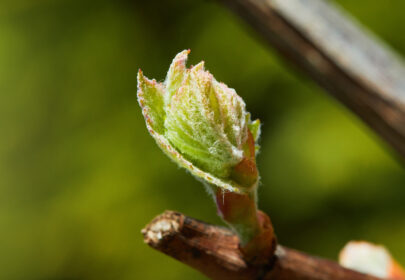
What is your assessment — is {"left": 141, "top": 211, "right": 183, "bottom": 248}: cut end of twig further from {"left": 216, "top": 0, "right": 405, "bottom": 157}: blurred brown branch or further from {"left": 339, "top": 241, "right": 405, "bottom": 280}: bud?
{"left": 216, "top": 0, "right": 405, "bottom": 157}: blurred brown branch

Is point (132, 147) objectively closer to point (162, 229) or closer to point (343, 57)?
point (343, 57)

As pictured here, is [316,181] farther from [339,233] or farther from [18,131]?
[18,131]

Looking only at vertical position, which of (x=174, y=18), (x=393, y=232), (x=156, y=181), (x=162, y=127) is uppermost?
(x=174, y=18)

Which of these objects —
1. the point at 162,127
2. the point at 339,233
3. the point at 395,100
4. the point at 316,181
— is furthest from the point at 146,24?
the point at 162,127

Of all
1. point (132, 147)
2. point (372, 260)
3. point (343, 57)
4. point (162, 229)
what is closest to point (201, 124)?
point (162, 229)

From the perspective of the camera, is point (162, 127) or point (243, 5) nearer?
point (162, 127)

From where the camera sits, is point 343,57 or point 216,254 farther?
point 343,57

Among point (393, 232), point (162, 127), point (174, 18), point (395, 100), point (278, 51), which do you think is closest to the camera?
point (162, 127)
